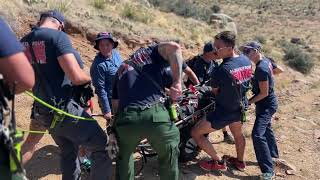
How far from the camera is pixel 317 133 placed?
842 cm

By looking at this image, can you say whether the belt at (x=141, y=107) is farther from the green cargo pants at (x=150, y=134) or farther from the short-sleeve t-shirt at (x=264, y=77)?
the short-sleeve t-shirt at (x=264, y=77)

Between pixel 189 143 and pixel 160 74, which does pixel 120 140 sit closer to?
pixel 160 74

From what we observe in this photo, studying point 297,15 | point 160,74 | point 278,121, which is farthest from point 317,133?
point 297,15

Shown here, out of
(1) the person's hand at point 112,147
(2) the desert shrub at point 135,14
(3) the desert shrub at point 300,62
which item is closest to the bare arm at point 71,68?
(1) the person's hand at point 112,147

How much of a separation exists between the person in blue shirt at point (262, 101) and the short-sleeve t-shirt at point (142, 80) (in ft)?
6.45

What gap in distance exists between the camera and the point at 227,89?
531 centimetres

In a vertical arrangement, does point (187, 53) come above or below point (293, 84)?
above

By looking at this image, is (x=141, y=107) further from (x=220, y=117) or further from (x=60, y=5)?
(x=60, y=5)

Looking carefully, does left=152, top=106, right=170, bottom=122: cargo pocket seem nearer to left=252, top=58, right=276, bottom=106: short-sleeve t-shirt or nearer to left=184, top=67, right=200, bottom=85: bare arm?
left=184, top=67, right=200, bottom=85: bare arm

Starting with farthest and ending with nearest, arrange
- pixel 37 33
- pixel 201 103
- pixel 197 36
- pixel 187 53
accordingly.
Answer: pixel 197 36 → pixel 187 53 → pixel 201 103 → pixel 37 33

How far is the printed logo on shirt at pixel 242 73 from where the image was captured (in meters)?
5.21

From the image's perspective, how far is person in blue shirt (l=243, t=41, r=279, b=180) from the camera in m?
5.79

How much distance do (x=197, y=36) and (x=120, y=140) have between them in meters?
11.7

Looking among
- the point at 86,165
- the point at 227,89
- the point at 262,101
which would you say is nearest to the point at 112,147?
the point at 86,165
